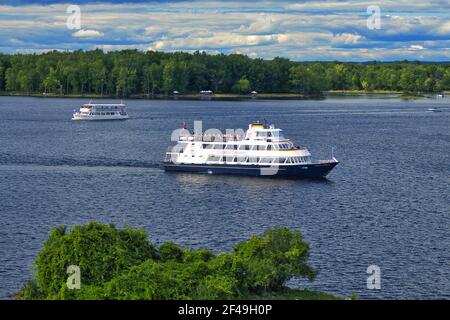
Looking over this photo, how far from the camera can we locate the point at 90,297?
39.8 meters

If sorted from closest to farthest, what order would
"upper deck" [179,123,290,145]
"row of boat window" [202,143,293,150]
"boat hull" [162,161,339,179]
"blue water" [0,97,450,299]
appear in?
"blue water" [0,97,450,299] → "boat hull" [162,161,339,179] → "row of boat window" [202,143,293,150] → "upper deck" [179,123,290,145]

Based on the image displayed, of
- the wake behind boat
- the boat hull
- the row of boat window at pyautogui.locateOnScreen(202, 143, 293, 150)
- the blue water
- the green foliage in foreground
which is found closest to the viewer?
the green foliage in foreground

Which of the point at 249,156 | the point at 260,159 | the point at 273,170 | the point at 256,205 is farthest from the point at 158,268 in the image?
the point at 249,156

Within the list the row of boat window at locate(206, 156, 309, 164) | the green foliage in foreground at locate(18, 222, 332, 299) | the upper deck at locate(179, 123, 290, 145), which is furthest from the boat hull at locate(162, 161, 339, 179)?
the green foliage in foreground at locate(18, 222, 332, 299)

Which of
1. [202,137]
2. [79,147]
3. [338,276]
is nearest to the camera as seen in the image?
[338,276]

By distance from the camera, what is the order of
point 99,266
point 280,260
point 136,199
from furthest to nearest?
point 136,199
point 280,260
point 99,266

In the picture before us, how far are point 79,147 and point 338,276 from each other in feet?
284

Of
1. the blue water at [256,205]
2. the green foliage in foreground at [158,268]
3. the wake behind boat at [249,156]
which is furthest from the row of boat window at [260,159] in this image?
the green foliage in foreground at [158,268]

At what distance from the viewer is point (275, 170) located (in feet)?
329

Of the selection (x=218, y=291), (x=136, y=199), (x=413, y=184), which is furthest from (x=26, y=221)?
(x=413, y=184)

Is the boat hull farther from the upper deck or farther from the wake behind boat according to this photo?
the upper deck

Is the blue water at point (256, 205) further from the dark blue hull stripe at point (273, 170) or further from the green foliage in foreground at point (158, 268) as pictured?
the green foliage in foreground at point (158, 268)

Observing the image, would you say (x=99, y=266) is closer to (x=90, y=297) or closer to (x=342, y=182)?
(x=90, y=297)

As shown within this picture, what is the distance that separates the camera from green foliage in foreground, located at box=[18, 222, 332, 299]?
40656 mm
